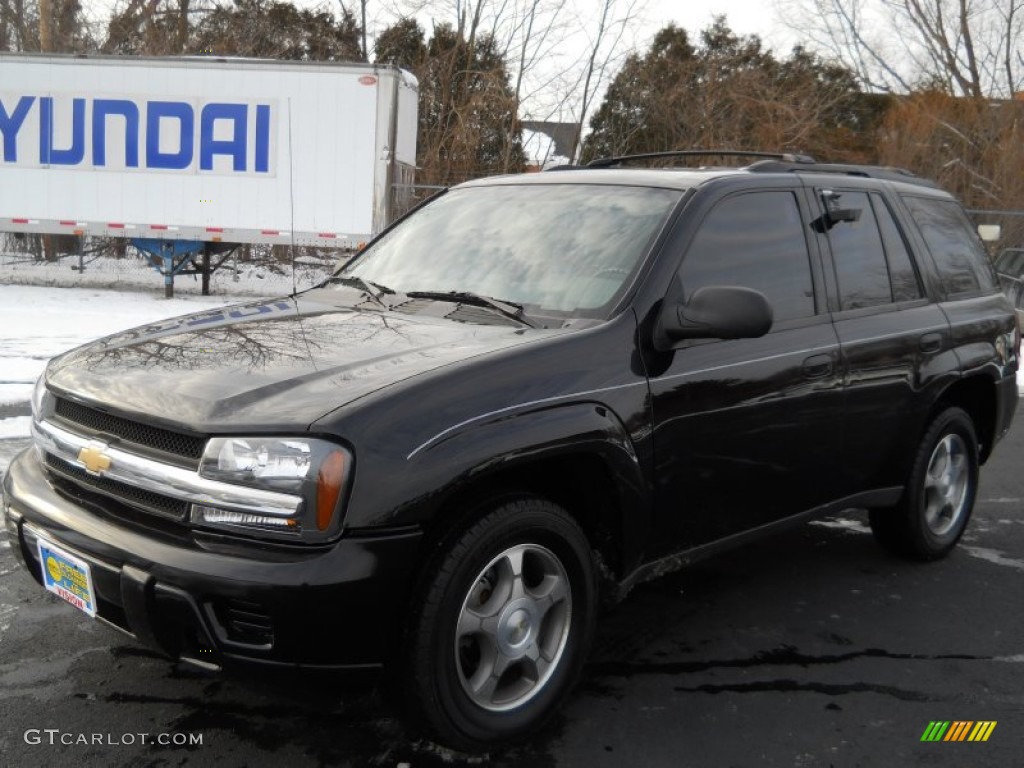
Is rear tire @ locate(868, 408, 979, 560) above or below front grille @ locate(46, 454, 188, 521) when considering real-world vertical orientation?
below

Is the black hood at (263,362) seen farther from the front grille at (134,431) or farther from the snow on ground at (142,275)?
the snow on ground at (142,275)

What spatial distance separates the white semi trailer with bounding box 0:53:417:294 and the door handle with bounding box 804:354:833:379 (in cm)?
1221

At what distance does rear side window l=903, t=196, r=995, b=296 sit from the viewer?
15.1ft

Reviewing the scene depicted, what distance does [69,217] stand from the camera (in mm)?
15688

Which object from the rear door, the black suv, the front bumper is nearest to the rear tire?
the black suv

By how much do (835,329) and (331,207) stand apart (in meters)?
12.4

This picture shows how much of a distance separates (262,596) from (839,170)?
3.18m

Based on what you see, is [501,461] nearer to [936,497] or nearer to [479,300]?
[479,300]

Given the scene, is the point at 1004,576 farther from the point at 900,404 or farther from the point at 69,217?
the point at 69,217

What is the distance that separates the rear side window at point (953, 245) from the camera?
4.61 m

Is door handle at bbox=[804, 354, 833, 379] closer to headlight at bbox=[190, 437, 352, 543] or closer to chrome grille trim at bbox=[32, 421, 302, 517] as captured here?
headlight at bbox=[190, 437, 352, 543]

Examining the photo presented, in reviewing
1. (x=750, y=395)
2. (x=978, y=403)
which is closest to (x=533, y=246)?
(x=750, y=395)

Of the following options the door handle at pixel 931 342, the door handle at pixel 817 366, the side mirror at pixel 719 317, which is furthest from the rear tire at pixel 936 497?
the side mirror at pixel 719 317

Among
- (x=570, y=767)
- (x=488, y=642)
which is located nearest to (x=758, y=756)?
(x=570, y=767)
